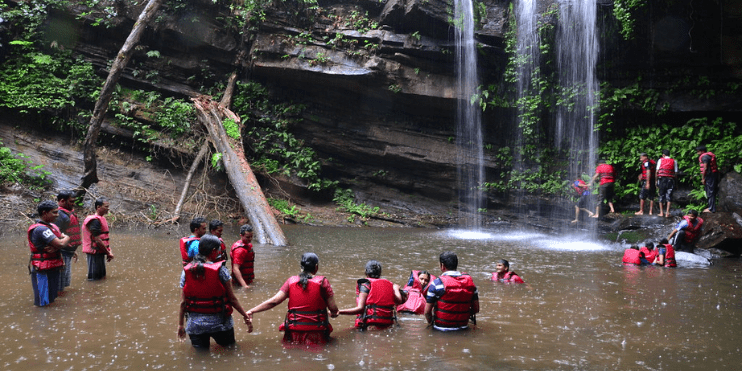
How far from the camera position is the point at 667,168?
14.3 metres

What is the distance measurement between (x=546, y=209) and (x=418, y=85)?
6272mm

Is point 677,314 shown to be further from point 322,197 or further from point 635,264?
point 322,197

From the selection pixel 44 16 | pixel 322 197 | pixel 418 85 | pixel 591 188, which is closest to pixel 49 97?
→ pixel 44 16

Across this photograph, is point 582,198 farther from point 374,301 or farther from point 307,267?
point 307,267

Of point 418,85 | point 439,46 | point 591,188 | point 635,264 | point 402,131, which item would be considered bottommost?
point 635,264

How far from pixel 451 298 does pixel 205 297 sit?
253 centimetres

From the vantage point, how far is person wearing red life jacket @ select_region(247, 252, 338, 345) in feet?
16.0

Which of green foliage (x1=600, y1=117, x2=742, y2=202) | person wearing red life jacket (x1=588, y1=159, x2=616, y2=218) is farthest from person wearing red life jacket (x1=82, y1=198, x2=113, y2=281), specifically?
green foliage (x1=600, y1=117, x2=742, y2=202)

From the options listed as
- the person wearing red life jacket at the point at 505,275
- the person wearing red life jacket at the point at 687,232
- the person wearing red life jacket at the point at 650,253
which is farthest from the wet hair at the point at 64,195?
the person wearing red life jacket at the point at 687,232

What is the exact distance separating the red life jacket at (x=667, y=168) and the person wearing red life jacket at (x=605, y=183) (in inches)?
72.9

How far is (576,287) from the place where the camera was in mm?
8148

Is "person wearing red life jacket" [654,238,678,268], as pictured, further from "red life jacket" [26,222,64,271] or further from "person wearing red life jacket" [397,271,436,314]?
"red life jacket" [26,222,64,271]

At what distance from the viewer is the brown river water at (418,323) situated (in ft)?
15.1

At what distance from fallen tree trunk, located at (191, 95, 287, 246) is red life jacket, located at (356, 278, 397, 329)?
273 inches
